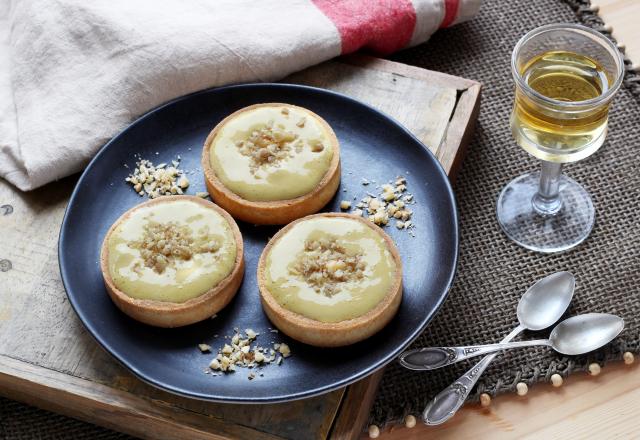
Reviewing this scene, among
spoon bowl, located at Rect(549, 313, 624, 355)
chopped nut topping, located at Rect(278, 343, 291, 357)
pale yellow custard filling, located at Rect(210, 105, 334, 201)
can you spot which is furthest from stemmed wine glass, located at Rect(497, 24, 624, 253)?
chopped nut topping, located at Rect(278, 343, 291, 357)

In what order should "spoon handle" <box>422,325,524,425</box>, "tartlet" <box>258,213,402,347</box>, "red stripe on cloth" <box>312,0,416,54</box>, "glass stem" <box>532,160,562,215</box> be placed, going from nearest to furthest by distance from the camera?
"tartlet" <box>258,213,402,347</box>
"spoon handle" <box>422,325,524,425</box>
"glass stem" <box>532,160,562,215</box>
"red stripe on cloth" <box>312,0,416,54</box>

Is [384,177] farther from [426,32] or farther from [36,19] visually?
[36,19]

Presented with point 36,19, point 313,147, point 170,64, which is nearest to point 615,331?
point 313,147

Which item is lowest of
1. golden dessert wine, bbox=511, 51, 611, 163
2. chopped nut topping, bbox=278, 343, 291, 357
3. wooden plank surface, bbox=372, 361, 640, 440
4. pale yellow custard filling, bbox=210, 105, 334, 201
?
wooden plank surface, bbox=372, 361, 640, 440

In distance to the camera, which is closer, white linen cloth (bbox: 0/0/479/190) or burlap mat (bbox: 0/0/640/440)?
burlap mat (bbox: 0/0/640/440)

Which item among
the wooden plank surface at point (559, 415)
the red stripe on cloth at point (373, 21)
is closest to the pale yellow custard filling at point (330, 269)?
the wooden plank surface at point (559, 415)

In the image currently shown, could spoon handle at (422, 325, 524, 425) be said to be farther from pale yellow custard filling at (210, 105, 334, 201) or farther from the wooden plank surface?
pale yellow custard filling at (210, 105, 334, 201)

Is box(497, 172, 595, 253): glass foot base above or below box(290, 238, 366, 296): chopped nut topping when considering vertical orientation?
below
